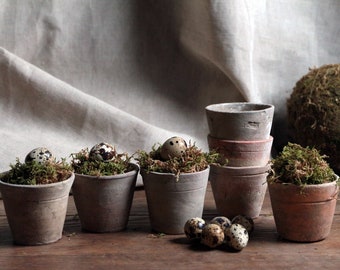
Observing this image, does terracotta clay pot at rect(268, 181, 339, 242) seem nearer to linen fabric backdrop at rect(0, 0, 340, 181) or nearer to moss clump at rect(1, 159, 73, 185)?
moss clump at rect(1, 159, 73, 185)

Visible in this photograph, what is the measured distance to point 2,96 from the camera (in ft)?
8.27

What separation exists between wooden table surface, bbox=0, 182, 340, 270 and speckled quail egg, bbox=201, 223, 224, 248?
0.06 feet

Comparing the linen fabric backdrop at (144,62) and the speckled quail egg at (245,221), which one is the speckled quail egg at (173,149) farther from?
the linen fabric backdrop at (144,62)

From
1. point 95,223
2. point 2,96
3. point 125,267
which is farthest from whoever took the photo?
point 2,96

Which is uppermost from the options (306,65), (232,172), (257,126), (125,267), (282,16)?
(282,16)

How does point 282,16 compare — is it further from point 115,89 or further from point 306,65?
point 115,89

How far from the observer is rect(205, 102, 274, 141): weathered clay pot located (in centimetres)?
189

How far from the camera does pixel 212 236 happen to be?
1.72 metres

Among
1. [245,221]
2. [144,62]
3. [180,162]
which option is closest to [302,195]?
[245,221]

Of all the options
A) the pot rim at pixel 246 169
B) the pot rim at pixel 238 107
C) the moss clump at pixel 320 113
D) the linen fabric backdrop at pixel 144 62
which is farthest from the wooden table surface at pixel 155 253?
the linen fabric backdrop at pixel 144 62

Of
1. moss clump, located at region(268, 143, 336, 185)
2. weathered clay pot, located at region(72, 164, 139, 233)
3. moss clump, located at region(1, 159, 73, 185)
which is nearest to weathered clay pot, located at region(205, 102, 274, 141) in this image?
moss clump, located at region(268, 143, 336, 185)

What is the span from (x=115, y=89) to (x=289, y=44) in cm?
62

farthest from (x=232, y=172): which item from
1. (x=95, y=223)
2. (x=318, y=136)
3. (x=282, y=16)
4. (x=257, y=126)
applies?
(x=282, y=16)

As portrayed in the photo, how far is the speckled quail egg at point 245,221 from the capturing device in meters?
1.82
